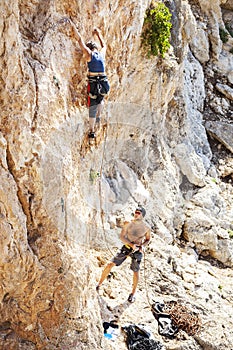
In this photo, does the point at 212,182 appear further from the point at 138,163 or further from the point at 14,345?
the point at 14,345

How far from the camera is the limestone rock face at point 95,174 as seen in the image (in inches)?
225

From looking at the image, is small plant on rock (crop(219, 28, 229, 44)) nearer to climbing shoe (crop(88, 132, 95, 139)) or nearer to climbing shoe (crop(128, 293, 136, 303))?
climbing shoe (crop(88, 132, 95, 139))

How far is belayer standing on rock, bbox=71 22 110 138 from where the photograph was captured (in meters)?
6.92

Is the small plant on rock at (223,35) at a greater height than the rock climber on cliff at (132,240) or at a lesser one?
greater

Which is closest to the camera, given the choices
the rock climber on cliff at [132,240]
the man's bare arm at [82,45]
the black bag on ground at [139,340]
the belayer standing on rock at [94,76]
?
the man's bare arm at [82,45]

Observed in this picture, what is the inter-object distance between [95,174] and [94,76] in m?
2.24

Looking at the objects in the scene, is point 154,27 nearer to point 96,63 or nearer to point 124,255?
point 96,63

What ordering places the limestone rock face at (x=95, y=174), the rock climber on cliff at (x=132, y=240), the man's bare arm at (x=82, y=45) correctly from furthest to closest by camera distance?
the rock climber on cliff at (x=132, y=240)
the man's bare arm at (x=82, y=45)
the limestone rock face at (x=95, y=174)

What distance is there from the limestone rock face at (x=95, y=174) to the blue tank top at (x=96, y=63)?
18cm

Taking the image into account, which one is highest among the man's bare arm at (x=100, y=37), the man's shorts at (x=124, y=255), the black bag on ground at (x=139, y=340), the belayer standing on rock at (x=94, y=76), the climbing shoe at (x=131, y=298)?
the man's bare arm at (x=100, y=37)

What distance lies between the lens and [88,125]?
7766 mm

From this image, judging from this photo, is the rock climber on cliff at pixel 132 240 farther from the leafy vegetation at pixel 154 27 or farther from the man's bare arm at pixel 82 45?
the leafy vegetation at pixel 154 27

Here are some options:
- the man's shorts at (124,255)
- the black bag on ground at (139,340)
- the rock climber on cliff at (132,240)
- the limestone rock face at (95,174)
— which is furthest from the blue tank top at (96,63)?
the black bag on ground at (139,340)

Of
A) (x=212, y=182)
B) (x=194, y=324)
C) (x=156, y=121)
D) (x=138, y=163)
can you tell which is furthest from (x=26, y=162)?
(x=212, y=182)
